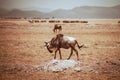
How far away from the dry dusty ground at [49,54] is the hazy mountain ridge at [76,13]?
13 cm

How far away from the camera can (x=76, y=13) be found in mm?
4297

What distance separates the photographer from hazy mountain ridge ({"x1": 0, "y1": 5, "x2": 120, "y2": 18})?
4.30 meters

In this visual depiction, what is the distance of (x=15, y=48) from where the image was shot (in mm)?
4301

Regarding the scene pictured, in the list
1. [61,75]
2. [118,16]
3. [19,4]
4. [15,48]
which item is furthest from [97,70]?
A: [19,4]

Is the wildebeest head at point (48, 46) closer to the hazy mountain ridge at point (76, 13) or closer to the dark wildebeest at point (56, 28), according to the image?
the dark wildebeest at point (56, 28)

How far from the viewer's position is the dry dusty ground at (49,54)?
13.5 feet

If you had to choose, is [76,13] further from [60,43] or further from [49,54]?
[49,54]

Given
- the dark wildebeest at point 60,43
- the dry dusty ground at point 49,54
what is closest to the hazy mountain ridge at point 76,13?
the dry dusty ground at point 49,54

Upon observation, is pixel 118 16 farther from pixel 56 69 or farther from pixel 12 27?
pixel 12 27

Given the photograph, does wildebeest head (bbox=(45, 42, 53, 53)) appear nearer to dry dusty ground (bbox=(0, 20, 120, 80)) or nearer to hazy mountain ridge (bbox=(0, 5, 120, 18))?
dry dusty ground (bbox=(0, 20, 120, 80))

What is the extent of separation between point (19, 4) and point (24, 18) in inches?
10.7

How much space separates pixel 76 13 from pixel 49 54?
886 millimetres

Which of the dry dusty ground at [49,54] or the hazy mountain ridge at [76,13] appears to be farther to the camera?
the hazy mountain ridge at [76,13]

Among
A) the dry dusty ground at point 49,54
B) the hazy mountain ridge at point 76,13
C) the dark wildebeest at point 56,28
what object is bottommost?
the dry dusty ground at point 49,54
